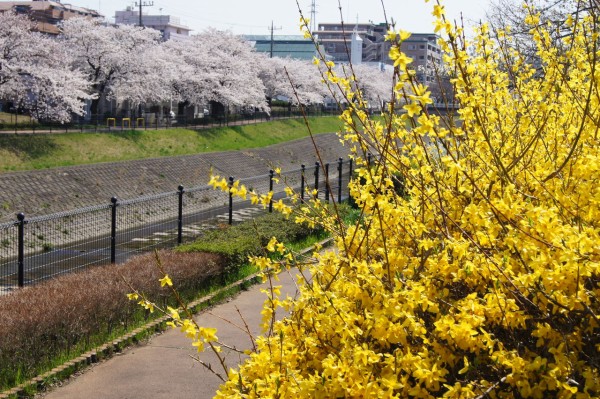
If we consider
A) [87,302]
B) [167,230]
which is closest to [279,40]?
[167,230]

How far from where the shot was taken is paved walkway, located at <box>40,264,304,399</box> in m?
8.10

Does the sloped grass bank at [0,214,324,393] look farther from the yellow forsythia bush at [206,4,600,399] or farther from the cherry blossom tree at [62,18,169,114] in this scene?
the cherry blossom tree at [62,18,169,114]

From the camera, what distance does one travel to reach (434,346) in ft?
12.9

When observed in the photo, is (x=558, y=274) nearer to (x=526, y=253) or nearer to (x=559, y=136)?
(x=526, y=253)

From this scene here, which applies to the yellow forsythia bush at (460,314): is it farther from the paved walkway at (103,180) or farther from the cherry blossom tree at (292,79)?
the cherry blossom tree at (292,79)

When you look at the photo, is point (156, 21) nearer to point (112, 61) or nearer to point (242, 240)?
point (112, 61)

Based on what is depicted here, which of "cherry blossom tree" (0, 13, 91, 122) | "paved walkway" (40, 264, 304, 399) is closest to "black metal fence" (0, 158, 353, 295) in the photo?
"paved walkway" (40, 264, 304, 399)

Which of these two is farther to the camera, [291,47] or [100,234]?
[291,47]

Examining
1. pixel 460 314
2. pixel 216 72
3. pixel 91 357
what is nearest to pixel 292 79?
pixel 216 72

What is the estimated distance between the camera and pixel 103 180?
3052 cm

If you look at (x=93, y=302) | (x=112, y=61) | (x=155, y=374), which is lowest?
(x=155, y=374)

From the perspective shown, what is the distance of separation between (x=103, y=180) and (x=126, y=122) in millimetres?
17395

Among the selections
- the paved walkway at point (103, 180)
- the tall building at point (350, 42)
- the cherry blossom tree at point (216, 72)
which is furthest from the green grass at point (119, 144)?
the tall building at point (350, 42)

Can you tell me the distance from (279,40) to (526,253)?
126 metres
